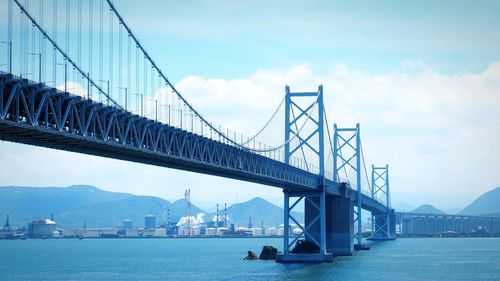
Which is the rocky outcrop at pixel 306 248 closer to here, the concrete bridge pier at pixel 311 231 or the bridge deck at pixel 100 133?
the concrete bridge pier at pixel 311 231

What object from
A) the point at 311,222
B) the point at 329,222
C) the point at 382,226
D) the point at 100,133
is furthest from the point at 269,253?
the point at 382,226

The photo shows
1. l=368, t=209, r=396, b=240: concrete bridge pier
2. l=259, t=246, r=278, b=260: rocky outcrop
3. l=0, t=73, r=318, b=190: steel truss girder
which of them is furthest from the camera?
l=368, t=209, r=396, b=240: concrete bridge pier

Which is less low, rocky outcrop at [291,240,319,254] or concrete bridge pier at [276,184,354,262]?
concrete bridge pier at [276,184,354,262]

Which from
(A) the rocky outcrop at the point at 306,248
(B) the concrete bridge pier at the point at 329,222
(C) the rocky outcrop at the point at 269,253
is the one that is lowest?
(C) the rocky outcrop at the point at 269,253

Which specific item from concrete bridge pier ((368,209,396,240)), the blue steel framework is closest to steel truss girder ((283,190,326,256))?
the blue steel framework

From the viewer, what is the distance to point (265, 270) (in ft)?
250

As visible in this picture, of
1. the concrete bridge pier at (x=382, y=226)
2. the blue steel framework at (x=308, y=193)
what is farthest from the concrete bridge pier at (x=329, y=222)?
the concrete bridge pier at (x=382, y=226)

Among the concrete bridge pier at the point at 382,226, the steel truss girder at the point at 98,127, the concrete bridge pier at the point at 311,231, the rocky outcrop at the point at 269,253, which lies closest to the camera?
the steel truss girder at the point at 98,127

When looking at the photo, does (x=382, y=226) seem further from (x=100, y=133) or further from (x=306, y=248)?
Answer: (x=100, y=133)

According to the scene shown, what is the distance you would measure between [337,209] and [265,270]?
23268 mm

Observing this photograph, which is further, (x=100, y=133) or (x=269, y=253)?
(x=269, y=253)

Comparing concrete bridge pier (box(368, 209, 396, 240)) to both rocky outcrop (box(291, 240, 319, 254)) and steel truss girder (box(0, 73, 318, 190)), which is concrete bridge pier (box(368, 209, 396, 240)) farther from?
steel truss girder (box(0, 73, 318, 190))

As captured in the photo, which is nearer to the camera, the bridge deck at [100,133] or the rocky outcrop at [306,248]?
the bridge deck at [100,133]

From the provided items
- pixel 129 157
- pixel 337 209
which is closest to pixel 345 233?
pixel 337 209
